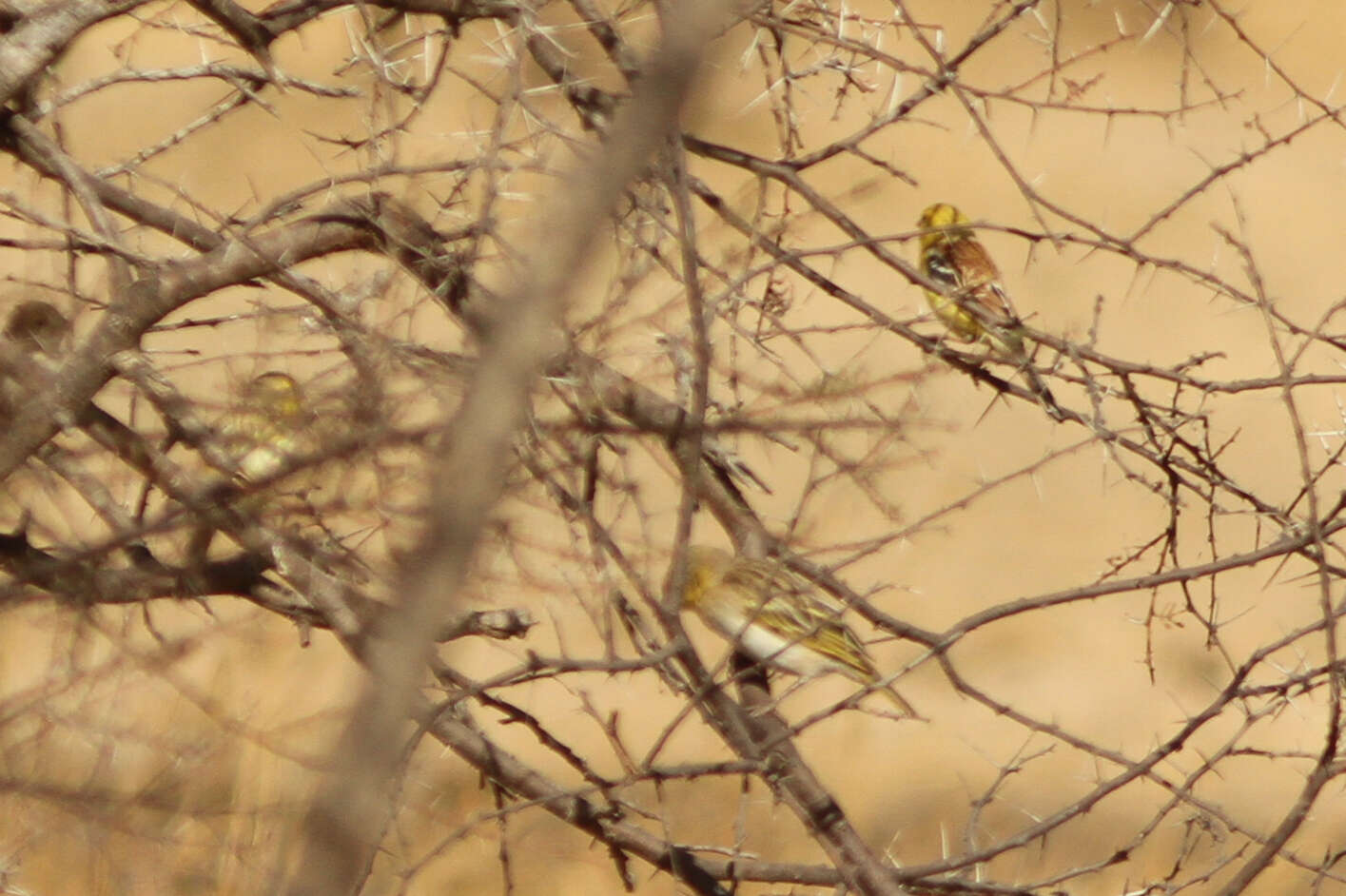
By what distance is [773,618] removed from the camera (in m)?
4.46

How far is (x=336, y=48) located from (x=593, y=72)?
6.92m

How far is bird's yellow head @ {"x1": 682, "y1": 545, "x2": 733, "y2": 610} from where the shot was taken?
190 inches

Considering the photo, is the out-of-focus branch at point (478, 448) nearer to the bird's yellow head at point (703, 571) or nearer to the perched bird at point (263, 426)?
the perched bird at point (263, 426)

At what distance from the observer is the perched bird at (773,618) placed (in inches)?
163

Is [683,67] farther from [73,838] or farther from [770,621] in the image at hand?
[770,621]

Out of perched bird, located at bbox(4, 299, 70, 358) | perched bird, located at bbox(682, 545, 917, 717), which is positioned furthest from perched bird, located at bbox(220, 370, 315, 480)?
perched bird, located at bbox(682, 545, 917, 717)

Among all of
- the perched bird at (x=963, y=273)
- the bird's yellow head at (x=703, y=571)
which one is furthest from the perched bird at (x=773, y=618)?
the perched bird at (x=963, y=273)

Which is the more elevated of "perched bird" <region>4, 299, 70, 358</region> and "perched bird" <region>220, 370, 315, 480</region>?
"perched bird" <region>4, 299, 70, 358</region>

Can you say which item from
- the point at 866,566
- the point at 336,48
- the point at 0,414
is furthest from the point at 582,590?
the point at 336,48

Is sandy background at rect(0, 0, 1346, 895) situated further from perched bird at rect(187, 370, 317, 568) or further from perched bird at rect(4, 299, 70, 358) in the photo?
perched bird at rect(4, 299, 70, 358)

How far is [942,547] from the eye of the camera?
1024 centimetres

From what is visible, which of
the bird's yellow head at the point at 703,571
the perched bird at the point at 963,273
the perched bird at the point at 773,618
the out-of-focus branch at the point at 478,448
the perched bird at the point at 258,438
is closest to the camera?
the out-of-focus branch at the point at 478,448

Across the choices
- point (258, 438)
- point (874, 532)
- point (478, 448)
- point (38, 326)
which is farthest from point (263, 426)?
point (874, 532)

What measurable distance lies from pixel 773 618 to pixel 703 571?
595 mm
